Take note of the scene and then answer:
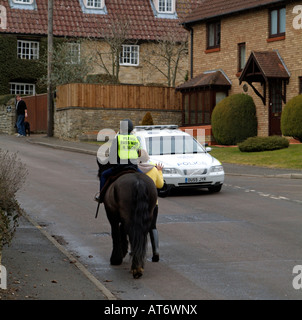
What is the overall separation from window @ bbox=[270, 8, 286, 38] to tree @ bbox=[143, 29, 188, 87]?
41.9ft

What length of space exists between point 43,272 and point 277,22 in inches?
1133

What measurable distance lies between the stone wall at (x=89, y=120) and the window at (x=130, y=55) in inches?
482

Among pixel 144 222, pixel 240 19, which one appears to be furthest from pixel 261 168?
pixel 144 222

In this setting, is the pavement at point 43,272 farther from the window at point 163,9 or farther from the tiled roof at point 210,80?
the window at point 163,9

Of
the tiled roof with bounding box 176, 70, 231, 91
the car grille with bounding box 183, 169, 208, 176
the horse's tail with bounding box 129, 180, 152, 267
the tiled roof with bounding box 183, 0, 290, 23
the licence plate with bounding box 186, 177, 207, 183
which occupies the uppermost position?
the tiled roof with bounding box 183, 0, 290, 23

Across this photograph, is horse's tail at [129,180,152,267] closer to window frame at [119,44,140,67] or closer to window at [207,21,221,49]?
window at [207,21,221,49]

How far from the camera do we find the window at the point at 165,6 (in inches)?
2153

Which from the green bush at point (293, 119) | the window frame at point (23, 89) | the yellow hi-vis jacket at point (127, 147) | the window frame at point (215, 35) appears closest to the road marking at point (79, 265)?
the yellow hi-vis jacket at point (127, 147)

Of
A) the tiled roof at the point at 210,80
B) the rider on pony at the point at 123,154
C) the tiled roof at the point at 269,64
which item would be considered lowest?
the rider on pony at the point at 123,154

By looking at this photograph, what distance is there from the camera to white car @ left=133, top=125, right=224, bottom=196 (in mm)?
18891

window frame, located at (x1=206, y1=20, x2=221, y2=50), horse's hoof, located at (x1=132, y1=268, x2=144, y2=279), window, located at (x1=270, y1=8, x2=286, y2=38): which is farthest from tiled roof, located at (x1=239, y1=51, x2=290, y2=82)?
horse's hoof, located at (x1=132, y1=268, x2=144, y2=279)

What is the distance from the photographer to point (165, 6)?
5484 cm

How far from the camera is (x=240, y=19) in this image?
127 ft
